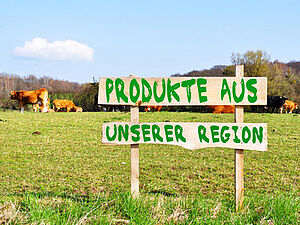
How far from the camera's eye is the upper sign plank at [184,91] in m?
3.70

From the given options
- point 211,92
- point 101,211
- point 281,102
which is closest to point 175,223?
point 101,211

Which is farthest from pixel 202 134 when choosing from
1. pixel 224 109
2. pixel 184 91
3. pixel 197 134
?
pixel 224 109

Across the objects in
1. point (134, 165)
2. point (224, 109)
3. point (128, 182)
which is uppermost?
point (224, 109)

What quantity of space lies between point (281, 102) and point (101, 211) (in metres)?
23.5

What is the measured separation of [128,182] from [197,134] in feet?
6.38

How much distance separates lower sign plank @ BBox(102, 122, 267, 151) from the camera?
363 cm

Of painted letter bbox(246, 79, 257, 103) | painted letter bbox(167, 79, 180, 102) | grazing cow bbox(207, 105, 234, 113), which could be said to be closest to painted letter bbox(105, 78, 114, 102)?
painted letter bbox(167, 79, 180, 102)

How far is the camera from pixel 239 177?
3760 millimetres

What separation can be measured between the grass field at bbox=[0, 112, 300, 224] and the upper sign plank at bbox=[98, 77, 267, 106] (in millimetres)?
1221

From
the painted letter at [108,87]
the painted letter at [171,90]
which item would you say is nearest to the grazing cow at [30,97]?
the painted letter at [108,87]

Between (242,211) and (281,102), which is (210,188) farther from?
(281,102)

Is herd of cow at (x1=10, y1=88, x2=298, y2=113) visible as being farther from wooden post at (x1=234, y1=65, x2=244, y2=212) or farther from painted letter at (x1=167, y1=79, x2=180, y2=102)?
painted letter at (x1=167, y1=79, x2=180, y2=102)

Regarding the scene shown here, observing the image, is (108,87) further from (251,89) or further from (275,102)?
(275,102)

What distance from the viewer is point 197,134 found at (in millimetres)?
3664
